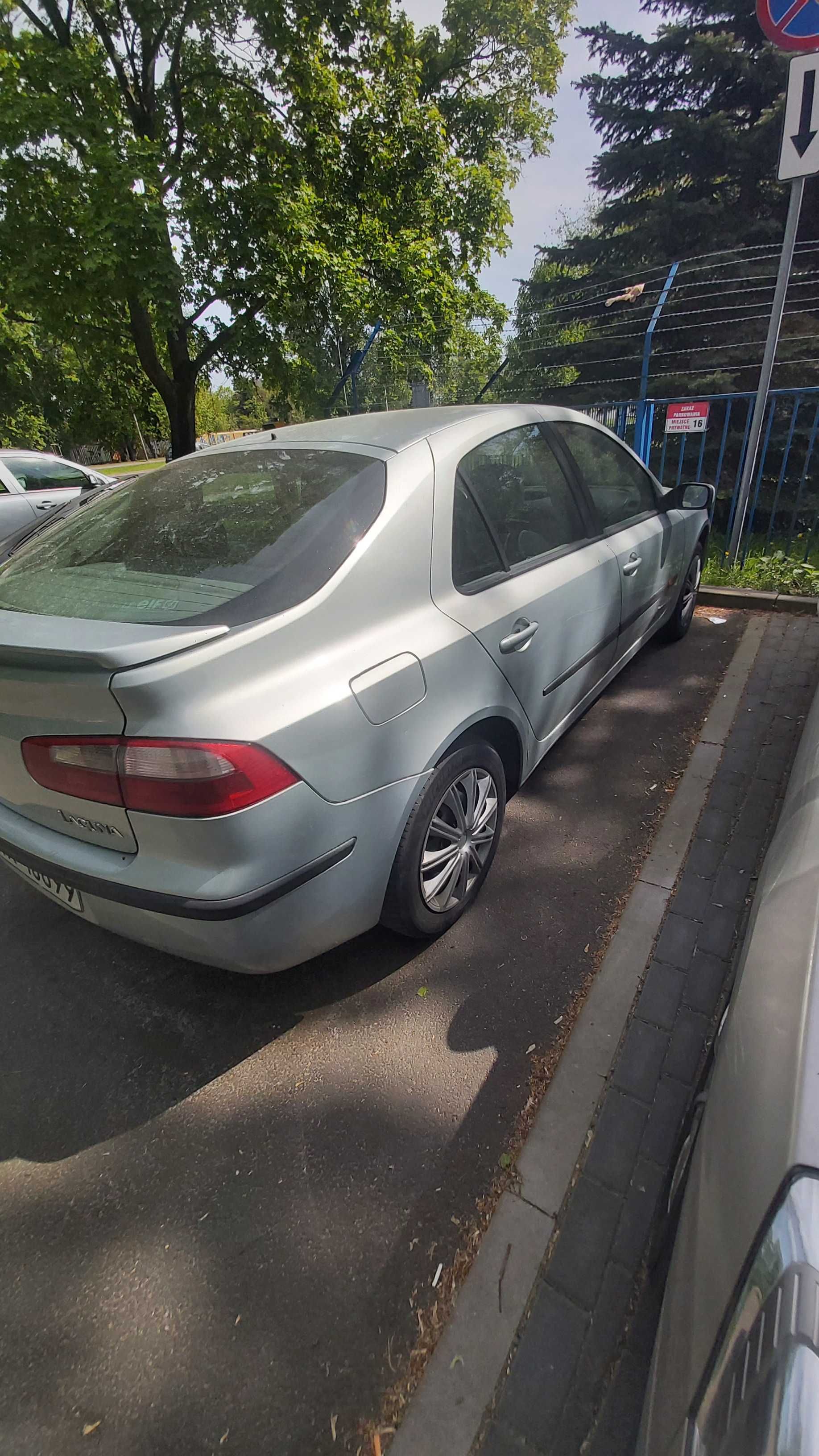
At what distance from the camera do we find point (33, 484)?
8.23m

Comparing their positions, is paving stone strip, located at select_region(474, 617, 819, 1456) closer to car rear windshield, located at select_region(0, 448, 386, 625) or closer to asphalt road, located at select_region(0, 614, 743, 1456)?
asphalt road, located at select_region(0, 614, 743, 1456)

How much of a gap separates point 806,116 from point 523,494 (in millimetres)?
3733

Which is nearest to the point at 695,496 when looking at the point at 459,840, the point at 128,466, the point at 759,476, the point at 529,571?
the point at 529,571

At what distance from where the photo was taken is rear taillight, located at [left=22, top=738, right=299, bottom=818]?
1.42m

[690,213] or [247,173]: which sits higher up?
[247,173]

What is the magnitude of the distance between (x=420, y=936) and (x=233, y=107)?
12.9 metres

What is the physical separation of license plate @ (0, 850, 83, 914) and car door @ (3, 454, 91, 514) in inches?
294

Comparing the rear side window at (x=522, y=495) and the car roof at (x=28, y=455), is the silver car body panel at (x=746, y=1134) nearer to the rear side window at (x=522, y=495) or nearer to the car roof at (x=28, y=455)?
the rear side window at (x=522, y=495)

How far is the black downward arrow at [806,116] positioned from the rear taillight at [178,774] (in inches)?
209

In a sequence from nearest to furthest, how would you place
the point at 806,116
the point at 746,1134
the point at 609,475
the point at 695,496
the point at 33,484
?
the point at 746,1134 < the point at 609,475 < the point at 695,496 < the point at 806,116 < the point at 33,484

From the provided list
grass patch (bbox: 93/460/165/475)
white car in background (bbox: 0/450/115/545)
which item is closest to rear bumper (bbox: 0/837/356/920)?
white car in background (bbox: 0/450/115/545)

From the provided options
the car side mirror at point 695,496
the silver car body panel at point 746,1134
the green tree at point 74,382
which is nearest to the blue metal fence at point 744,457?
the car side mirror at point 695,496

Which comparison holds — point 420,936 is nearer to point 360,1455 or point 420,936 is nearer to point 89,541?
point 360,1455

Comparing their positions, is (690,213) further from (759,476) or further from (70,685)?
(70,685)
